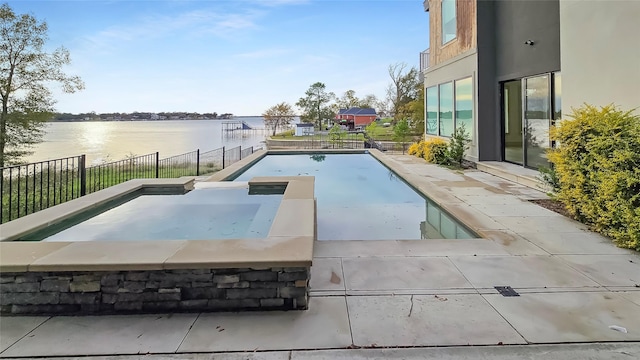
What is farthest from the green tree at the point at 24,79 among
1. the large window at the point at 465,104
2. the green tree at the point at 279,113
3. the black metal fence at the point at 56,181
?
the green tree at the point at 279,113

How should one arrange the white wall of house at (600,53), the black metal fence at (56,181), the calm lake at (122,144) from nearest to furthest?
the white wall of house at (600,53) → the black metal fence at (56,181) → the calm lake at (122,144)

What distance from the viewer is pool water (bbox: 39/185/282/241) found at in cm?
357

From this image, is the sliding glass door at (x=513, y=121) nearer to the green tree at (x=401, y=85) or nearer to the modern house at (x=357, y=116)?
the green tree at (x=401, y=85)

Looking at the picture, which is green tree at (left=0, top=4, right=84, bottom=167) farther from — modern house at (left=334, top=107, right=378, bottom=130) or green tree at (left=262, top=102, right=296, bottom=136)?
modern house at (left=334, top=107, right=378, bottom=130)

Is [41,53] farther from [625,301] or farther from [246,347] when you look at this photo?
[625,301]

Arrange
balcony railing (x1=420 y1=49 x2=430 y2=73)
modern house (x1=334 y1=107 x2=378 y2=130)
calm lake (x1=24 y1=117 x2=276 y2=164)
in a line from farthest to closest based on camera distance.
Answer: modern house (x1=334 y1=107 x2=378 y2=130)
calm lake (x1=24 y1=117 x2=276 y2=164)
balcony railing (x1=420 y1=49 x2=430 y2=73)

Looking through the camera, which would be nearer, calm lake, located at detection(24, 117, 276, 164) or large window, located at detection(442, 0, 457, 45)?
large window, located at detection(442, 0, 457, 45)

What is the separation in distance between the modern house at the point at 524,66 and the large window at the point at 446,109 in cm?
3

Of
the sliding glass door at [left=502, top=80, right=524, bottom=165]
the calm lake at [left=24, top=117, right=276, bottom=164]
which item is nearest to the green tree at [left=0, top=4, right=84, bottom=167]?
the calm lake at [left=24, top=117, right=276, bottom=164]

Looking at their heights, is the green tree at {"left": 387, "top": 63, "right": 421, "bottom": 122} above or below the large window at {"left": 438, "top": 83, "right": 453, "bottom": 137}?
above

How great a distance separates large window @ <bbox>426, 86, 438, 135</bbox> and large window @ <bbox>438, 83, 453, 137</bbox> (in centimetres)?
42

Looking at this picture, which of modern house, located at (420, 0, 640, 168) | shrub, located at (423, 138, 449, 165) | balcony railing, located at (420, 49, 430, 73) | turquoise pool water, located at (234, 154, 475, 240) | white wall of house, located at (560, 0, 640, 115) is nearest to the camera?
turquoise pool water, located at (234, 154, 475, 240)

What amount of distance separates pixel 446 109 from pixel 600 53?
621 centimetres

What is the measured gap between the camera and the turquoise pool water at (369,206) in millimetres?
4461
